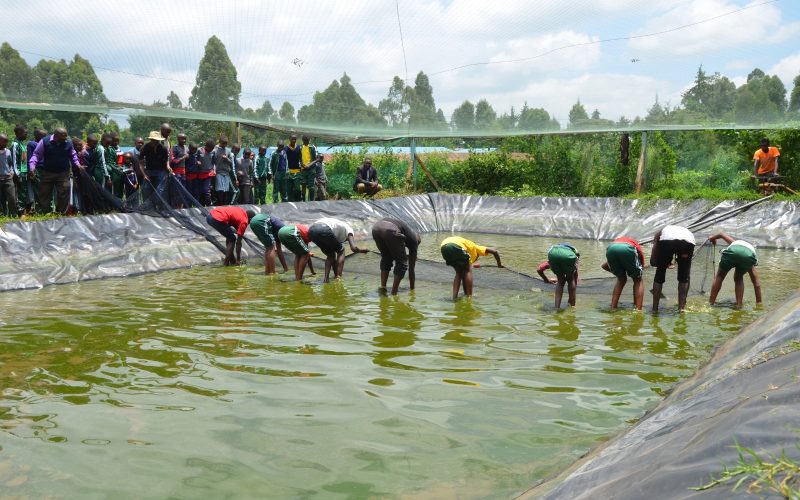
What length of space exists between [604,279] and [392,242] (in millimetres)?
2853

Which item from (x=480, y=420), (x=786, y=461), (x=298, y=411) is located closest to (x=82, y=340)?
(x=298, y=411)

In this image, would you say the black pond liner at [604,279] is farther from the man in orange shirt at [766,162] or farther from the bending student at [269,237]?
the man in orange shirt at [766,162]

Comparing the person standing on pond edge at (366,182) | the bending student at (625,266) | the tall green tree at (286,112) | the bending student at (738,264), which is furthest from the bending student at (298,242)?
the person standing on pond edge at (366,182)

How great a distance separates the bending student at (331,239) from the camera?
1021cm

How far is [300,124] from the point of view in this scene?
17.9m

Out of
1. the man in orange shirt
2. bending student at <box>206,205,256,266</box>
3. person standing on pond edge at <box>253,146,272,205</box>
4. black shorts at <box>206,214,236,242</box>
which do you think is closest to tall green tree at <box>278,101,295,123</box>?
person standing on pond edge at <box>253,146,272,205</box>

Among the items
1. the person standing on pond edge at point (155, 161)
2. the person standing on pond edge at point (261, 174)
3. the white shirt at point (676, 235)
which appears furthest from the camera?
the person standing on pond edge at point (261, 174)

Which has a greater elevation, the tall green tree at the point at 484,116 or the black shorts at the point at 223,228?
the tall green tree at the point at 484,116

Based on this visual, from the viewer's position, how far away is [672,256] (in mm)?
8516

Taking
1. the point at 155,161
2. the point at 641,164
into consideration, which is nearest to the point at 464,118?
the point at 641,164

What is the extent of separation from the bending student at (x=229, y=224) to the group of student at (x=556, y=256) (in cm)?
96

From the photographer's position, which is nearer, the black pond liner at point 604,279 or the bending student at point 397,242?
the black pond liner at point 604,279

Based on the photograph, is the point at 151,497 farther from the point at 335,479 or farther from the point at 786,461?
the point at 786,461

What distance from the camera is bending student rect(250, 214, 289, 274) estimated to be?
37.6 ft
